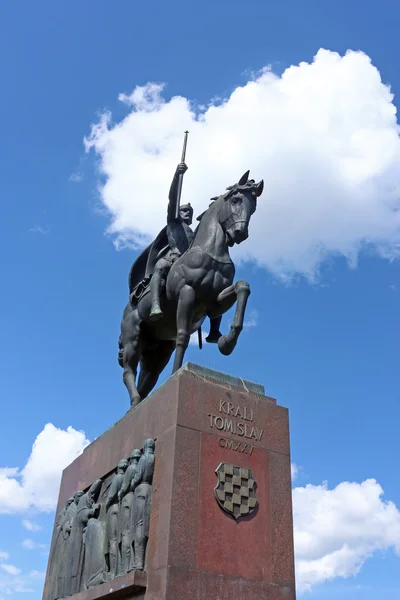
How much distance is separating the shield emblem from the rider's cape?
4589 mm

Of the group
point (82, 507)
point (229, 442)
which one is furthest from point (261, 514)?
point (82, 507)

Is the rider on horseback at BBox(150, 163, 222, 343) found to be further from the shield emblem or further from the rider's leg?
the shield emblem

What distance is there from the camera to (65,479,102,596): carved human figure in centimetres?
1032

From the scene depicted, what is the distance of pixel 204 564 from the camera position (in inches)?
332

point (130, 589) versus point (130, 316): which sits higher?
point (130, 316)

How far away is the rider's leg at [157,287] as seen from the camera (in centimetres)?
1162

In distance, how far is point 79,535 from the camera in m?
10.6

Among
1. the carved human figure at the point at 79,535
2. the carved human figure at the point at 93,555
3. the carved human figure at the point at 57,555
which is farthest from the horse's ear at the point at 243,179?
the carved human figure at the point at 57,555

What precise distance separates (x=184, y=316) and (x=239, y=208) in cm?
210

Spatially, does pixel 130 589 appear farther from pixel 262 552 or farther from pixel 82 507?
pixel 82 507

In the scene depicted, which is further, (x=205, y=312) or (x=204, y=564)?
(x=205, y=312)

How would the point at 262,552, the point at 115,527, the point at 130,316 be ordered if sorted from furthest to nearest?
the point at 130,316, the point at 115,527, the point at 262,552

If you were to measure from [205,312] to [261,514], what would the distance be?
3575 millimetres

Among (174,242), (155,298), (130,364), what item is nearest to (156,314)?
(155,298)
